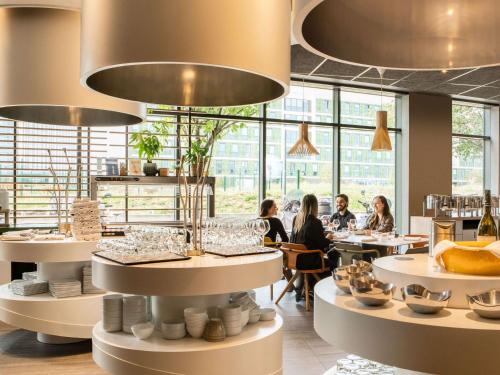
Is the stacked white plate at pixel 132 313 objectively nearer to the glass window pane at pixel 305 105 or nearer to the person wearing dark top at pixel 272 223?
the person wearing dark top at pixel 272 223

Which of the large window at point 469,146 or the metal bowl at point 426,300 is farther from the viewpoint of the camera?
the large window at point 469,146

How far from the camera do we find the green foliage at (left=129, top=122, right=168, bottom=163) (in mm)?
7090

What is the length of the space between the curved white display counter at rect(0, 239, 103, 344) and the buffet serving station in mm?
2762

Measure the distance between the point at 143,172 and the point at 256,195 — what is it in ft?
8.88

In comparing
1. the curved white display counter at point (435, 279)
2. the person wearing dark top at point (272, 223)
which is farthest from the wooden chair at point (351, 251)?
the curved white display counter at point (435, 279)

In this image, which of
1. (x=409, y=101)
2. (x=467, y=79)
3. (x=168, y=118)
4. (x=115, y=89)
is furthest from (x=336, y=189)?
(x=115, y=89)

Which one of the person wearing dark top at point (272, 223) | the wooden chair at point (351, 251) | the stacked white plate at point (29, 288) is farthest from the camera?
the person wearing dark top at point (272, 223)

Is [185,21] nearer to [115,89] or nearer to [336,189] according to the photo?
[115,89]

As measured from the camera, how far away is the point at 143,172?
22.8 ft

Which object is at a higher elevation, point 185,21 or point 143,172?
point 185,21

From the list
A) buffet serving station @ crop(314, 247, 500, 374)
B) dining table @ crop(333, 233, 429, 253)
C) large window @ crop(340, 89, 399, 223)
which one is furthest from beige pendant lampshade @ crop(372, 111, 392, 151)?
buffet serving station @ crop(314, 247, 500, 374)

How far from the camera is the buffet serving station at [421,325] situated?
4.95 feet

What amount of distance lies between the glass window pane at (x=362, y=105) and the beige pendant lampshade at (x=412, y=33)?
812 centimetres

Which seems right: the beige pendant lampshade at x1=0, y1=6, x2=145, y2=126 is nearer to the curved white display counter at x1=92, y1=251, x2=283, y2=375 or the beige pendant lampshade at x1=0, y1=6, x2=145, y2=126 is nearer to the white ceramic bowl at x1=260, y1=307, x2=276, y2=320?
the curved white display counter at x1=92, y1=251, x2=283, y2=375
